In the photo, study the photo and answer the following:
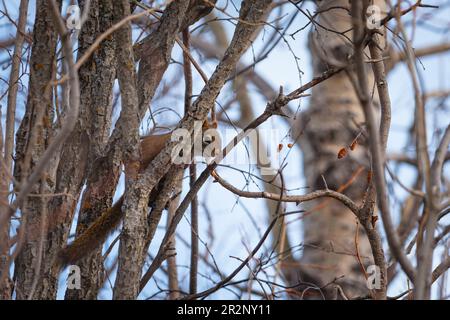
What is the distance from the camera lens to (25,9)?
2.59 meters

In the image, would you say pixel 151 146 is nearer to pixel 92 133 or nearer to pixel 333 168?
pixel 92 133

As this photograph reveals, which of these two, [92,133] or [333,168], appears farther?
[333,168]

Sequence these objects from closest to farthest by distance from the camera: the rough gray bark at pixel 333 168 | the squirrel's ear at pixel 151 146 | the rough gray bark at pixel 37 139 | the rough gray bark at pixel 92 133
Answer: the rough gray bark at pixel 37 139 → the rough gray bark at pixel 92 133 → the squirrel's ear at pixel 151 146 → the rough gray bark at pixel 333 168

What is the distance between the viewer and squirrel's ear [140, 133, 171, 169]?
130 inches

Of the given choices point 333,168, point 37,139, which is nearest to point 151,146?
point 37,139

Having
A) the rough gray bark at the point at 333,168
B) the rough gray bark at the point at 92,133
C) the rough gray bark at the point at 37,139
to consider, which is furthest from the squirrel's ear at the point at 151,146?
the rough gray bark at the point at 333,168

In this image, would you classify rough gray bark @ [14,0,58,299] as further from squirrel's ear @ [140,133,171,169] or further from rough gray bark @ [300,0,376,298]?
rough gray bark @ [300,0,376,298]

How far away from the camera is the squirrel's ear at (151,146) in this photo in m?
3.30

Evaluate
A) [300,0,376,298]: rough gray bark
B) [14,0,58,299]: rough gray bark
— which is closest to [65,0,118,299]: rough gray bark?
[14,0,58,299]: rough gray bark

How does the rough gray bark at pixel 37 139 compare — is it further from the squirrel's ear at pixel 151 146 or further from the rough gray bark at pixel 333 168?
the rough gray bark at pixel 333 168

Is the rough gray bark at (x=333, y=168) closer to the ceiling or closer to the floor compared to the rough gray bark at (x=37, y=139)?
closer to the ceiling

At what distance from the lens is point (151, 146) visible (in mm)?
3350

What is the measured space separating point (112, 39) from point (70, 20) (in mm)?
407

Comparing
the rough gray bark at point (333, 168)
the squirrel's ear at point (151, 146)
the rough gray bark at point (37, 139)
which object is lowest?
the rough gray bark at point (37, 139)
